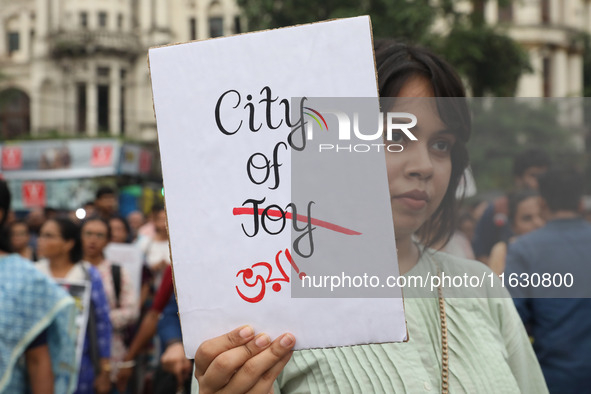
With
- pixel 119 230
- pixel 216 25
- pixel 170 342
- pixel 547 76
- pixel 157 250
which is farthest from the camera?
pixel 216 25

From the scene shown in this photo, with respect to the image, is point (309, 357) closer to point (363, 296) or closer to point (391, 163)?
point (363, 296)

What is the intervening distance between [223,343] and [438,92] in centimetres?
64

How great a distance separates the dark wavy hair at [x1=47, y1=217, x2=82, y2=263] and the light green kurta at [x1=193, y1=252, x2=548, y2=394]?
319 centimetres

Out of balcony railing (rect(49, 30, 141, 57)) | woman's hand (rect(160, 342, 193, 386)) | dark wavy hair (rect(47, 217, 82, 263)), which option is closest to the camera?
woman's hand (rect(160, 342, 193, 386))

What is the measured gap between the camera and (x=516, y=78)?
45.4ft

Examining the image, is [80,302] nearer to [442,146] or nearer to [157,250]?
[157,250]

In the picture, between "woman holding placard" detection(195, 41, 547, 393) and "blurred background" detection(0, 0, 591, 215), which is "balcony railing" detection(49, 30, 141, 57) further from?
"woman holding placard" detection(195, 41, 547, 393)

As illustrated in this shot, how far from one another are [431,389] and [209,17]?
32232 mm

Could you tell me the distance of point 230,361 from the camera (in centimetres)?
113

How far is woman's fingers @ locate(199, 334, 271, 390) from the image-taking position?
1.13 meters

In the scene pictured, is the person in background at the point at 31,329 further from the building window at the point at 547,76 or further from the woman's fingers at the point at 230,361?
the building window at the point at 547,76

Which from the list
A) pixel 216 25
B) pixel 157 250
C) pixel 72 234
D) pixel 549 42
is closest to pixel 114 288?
pixel 72 234

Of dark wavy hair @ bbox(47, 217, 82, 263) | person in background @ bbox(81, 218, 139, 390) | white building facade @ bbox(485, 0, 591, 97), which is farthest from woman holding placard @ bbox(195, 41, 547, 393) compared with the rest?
white building facade @ bbox(485, 0, 591, 97)

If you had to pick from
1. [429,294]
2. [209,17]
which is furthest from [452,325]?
[209,17]
